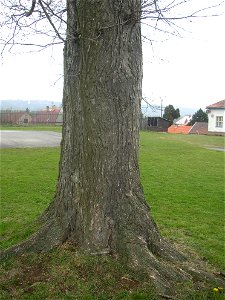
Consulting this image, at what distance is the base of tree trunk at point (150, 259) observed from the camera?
368 centimetres

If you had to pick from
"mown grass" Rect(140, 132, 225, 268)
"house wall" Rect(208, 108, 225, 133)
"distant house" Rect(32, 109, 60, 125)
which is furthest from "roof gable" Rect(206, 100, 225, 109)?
"mown grass" Rect(140, 132, 225, 268)

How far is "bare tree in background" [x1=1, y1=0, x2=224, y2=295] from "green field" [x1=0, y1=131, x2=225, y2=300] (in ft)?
0.68

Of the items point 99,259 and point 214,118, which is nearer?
point 99,259

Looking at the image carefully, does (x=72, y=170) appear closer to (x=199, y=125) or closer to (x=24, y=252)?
(x=24, y=252)

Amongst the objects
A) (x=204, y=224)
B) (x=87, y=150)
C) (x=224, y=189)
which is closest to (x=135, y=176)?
(x=87, y=150)

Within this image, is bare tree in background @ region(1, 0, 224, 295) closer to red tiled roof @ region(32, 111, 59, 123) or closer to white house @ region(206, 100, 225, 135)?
white house @ region(206, 100, 225, 135)

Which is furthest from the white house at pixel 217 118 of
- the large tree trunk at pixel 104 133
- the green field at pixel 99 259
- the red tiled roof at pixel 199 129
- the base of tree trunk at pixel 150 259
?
the large tree trunk at pixel 104 133

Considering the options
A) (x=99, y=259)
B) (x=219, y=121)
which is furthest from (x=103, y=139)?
(x=219, y=121)

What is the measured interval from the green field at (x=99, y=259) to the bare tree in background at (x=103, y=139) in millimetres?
207

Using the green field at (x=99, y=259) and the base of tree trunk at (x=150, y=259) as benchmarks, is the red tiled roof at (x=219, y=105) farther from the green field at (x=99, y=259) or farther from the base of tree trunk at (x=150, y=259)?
the base of tree trunk at (x=150, y=259)

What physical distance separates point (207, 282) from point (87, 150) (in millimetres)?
1862

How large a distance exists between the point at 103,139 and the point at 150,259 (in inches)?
51.3

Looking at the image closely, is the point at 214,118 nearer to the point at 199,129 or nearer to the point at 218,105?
the point at 218,105

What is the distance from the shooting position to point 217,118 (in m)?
52.9
